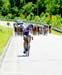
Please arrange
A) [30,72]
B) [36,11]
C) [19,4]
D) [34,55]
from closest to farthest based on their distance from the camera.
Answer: [30,72] → [34,55] → [36,11] → [19,4]

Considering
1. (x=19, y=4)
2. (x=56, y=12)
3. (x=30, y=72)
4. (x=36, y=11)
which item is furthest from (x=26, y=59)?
(x=19, y=4)

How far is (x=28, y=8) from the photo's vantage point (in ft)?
279

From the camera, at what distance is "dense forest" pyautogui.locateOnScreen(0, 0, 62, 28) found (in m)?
77.6

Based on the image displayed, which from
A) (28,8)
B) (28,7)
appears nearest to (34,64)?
(28,8)

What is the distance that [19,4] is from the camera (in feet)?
300

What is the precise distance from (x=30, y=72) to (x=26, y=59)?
4071 millimetres

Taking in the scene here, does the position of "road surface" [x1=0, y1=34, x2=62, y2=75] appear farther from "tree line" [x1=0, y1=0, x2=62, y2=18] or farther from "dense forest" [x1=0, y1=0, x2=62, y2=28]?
"tree line" [x1=0, y1=0, x2=62, y2=18]

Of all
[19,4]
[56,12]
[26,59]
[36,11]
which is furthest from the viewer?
[19,4]

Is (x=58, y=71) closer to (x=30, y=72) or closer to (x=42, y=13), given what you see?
(x=30, y=72)

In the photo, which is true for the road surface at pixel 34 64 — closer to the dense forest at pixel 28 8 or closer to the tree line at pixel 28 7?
the dense forest at pixel 28 8

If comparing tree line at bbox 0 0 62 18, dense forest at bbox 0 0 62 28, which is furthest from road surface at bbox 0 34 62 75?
tree line at bbox 0 0 62 18

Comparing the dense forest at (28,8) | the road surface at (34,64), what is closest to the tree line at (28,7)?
the dense forest at (28,8)

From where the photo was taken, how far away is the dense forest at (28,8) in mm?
77625

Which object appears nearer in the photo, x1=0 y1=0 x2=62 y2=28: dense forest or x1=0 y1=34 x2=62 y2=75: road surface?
x1=0 y1=34 x2=62 y2=75: road surface
